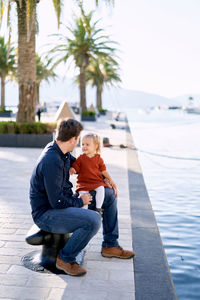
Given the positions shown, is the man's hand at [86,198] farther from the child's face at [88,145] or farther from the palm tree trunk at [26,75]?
the palm tree trunk at [26,75]

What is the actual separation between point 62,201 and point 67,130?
2.23 feet

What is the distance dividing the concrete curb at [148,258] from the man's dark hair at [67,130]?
1.54m

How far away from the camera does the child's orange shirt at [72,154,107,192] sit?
4.43 meters

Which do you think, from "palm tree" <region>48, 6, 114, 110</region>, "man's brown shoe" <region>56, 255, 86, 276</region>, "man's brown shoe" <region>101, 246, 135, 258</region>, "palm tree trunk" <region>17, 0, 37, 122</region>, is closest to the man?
"man's brown shoe" <region>56, 255, 86, 276</region>

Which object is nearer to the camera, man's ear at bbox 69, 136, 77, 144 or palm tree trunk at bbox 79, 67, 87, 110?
man's ear at bbox 69, 136, 77, 144

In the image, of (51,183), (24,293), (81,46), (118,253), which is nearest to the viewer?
(24,293)

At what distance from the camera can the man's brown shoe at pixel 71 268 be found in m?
4.06

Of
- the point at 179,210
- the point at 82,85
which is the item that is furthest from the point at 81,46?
the point at 179,210

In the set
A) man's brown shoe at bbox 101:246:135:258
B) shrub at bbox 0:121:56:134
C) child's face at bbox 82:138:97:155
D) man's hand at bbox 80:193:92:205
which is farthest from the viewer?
shrub at bbox 0:121:56:134

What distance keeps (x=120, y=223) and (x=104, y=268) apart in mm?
1772

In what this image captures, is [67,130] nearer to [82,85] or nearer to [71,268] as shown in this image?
[71,268]

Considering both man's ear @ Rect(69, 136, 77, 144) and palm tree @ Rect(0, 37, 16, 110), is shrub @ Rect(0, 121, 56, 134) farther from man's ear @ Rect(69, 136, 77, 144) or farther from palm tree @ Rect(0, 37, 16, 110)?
palm tree @ Rect(0, 37, 16, 110)

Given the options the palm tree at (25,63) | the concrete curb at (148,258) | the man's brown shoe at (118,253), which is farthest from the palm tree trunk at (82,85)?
the man's brown shoe at (118,253)

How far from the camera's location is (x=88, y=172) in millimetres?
4449
